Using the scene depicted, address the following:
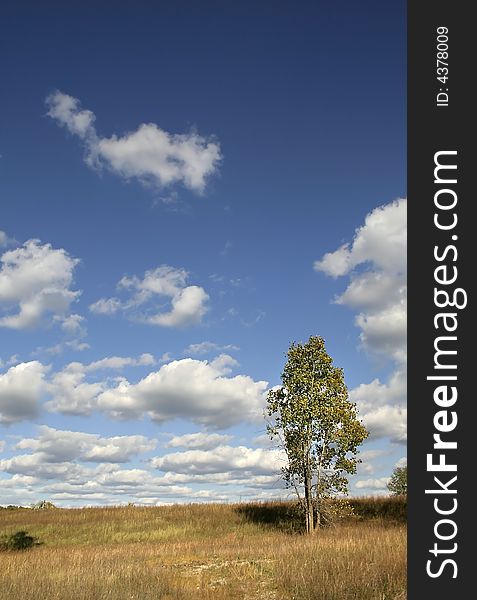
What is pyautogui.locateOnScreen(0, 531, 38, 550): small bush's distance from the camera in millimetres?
34759

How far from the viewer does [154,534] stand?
36.7m

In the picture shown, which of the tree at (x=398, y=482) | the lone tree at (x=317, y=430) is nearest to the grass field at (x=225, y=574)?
the lone tree at (x=317, y=430)

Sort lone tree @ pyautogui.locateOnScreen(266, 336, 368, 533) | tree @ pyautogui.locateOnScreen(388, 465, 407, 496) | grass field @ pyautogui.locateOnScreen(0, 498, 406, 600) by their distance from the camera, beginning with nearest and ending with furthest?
1. grass field @ pyautogui.locateOnScreen(0, 498, 406, 600)
2. lone tree @ pyautogui.locateOnScreen(266, 336, 368, 533)
3. tree @ pyautogui.locateOnScreen(388, 465, 407, 496)

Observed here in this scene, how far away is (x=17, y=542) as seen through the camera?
35.9 metres

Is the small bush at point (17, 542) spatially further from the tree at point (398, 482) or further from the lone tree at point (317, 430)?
the tree at point (398, 482)

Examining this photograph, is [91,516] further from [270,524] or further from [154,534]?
[270,524]

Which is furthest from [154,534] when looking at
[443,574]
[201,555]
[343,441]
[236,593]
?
[443,574]

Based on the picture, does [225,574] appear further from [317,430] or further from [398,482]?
[398,482]

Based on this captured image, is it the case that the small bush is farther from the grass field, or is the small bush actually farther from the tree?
the tree

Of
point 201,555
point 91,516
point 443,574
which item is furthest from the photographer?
point 91,516

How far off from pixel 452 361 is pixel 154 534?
34093 millimetres

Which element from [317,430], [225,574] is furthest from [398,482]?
[225,574]

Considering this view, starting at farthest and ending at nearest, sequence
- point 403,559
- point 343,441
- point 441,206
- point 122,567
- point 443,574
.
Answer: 1. point 343,441
2. point 122,567
3. point 403,559
4. point 441,206
5. point 443,574

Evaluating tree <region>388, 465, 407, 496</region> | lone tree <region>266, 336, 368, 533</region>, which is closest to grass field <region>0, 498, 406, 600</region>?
lone tree <region>266, 336, 368, 533</region>
